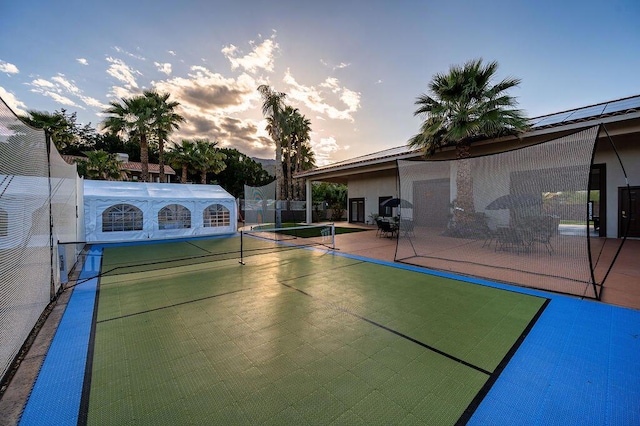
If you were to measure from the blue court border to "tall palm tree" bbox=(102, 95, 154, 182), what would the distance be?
17592mm

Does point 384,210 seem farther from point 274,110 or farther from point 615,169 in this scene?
point 274,110

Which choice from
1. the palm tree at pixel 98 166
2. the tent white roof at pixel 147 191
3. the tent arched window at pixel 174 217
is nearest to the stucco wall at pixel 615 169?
the tent white roof at pixel 147 191

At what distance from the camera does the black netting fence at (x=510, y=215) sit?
4820 millimetres

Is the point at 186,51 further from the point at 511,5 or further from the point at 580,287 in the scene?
the point at 580,287

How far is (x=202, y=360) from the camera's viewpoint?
2803mm

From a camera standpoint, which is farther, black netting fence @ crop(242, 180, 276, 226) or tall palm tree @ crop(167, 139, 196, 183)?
tall palm tree @ crop(167, 139, 196, 183)

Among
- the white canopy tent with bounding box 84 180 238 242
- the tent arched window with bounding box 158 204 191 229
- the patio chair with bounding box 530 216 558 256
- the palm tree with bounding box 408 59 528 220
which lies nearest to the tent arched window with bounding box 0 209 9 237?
the patio chair with bounding box 530 216 558 256

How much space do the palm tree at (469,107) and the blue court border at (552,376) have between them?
8292 millimetres

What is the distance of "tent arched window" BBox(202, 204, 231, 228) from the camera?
45.0 feet

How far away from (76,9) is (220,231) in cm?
1000

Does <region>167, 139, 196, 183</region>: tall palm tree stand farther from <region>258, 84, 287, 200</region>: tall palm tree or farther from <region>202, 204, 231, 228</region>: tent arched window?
<region>202, 204, 231, 228</region>: tent arched window

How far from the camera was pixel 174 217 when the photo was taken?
12859 millimetres

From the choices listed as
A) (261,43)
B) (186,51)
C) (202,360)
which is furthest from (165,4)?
(202,360)

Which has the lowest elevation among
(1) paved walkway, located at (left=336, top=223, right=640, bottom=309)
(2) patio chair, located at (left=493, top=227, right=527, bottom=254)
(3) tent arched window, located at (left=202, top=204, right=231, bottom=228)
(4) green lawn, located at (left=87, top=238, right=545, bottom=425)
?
(4) green lawn, located at (left=87, top=238, right=545, bottom=425)
